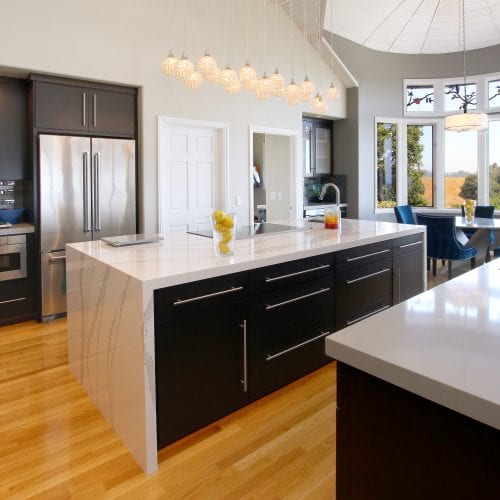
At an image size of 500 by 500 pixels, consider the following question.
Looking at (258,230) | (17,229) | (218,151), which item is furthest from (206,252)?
(218,151)

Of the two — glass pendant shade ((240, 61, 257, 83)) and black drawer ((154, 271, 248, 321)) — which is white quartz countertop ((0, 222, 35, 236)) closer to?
glass pendant shade ((240, 61, 257, 83))

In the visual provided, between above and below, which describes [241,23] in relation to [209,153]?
above

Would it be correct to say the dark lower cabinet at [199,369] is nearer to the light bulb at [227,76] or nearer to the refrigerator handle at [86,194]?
the light bulb at [227,76]

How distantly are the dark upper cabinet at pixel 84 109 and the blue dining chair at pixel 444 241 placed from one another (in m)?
3.68

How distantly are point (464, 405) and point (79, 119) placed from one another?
4463 mm

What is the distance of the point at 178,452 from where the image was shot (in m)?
2.12

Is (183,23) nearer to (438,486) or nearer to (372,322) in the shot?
(372,322)

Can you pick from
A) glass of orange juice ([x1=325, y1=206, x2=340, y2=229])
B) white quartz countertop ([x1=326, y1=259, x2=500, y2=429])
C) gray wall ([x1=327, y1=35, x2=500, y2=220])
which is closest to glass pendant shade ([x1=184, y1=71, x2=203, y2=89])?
glass of orange juice ([x1=325, y1=206, x2=340, y2=229])

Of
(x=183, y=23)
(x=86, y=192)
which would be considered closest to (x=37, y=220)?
(x=86, y=192)

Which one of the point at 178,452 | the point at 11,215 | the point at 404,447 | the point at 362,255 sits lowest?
the point at 178,452

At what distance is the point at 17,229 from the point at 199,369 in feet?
9.53

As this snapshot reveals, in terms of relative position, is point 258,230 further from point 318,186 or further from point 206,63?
point 318,186

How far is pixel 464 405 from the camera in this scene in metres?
0.76

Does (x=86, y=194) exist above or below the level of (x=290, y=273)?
above
